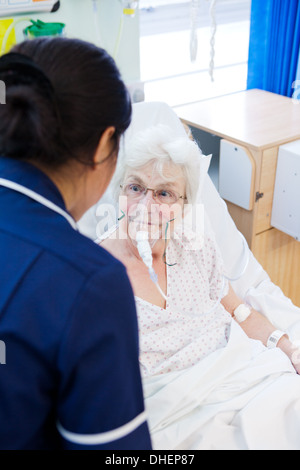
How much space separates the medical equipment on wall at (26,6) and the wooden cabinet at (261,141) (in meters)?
0.77

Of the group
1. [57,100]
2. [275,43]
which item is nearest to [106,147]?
[57,100]

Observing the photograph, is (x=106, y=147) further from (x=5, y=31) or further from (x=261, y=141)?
(x=261, y=141)

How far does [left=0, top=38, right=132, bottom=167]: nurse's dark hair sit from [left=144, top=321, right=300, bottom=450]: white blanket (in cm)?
82

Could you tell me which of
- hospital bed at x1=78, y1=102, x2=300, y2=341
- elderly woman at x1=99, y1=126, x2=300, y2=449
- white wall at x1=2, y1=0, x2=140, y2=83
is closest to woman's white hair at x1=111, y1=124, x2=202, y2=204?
elderly woman at x1=99, y1=126, x2=300, y2=449

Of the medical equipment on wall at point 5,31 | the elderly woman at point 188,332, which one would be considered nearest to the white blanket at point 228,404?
the elderly woman at point 188,332

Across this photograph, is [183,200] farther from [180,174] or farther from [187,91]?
[187,91]

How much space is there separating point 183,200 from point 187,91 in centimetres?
147

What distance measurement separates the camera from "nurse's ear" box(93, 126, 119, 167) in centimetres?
76

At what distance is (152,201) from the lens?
152 cm

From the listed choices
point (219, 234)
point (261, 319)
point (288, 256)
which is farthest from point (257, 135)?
point (261, 319)

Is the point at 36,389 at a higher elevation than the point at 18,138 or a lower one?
lower

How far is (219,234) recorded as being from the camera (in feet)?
6.58

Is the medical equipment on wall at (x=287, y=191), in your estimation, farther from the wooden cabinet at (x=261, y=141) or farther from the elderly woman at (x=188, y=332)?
the elderly woman at (x=188, y=332)

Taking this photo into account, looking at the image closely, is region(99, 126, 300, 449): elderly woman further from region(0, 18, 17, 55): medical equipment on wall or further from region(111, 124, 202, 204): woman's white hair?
region(0, 18, 17, 55): medical equipment on wall
